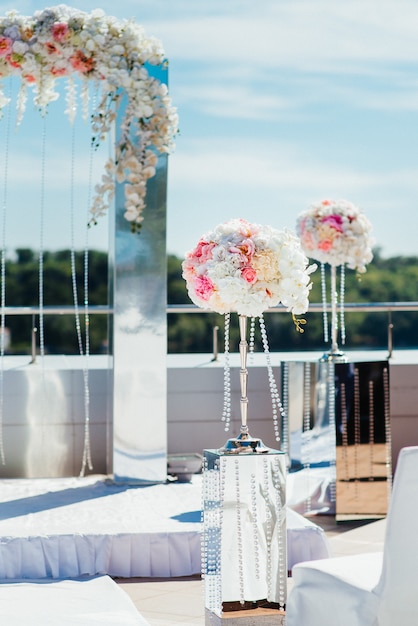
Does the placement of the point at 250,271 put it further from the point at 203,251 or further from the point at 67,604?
the point at 67,604

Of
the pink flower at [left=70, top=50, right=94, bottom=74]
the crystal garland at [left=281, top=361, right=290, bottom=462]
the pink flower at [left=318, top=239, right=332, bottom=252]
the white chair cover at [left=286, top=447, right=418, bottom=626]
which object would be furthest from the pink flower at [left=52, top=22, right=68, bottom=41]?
the white chair cover at [left=286, top=447, right=418, bottom=626]

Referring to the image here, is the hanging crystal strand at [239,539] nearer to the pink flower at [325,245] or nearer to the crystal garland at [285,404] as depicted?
the crystal garland at [285,404]

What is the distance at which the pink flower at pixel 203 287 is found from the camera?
3887mm

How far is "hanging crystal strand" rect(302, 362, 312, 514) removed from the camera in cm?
636

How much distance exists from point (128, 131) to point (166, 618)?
3.04m

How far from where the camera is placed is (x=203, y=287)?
12.8ft

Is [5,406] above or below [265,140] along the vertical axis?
below

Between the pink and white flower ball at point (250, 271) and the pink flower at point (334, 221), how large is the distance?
107 inches

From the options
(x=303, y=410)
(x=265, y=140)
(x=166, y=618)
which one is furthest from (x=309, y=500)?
(x=265, y=140)

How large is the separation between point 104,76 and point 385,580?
3742 millimetres

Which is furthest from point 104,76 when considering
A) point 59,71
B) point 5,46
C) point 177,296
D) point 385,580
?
point 177,296

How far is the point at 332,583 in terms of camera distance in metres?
3.59

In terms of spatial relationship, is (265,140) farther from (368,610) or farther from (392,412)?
(368,610)

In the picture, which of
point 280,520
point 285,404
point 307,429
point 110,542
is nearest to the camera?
point 280,520
